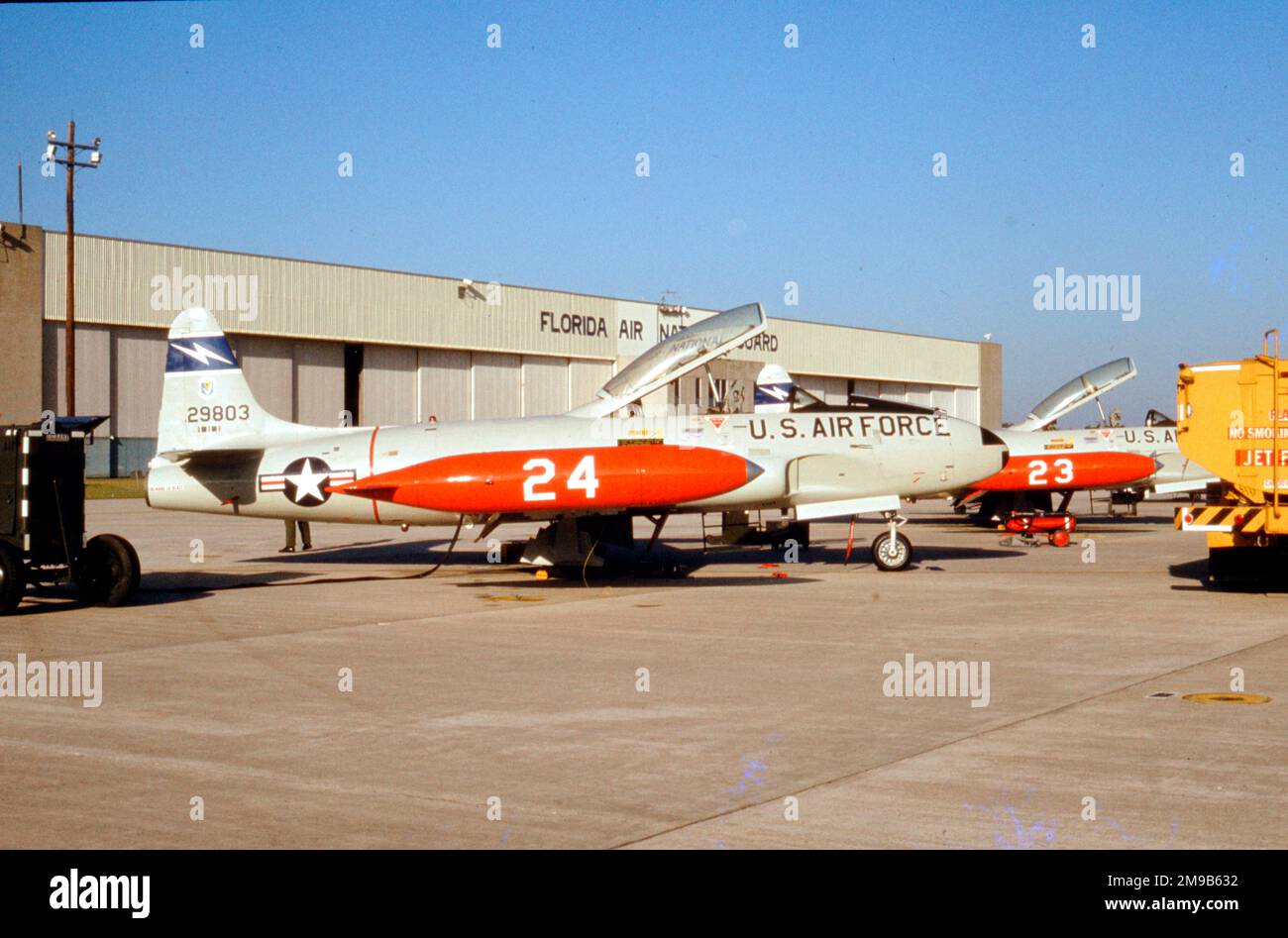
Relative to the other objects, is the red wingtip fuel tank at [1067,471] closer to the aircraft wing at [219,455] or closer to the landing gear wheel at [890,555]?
the landing gear wheel at [890,555]

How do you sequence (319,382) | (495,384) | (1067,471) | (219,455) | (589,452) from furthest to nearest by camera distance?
(495,384), (319,382), (1067,471), (219,455), (589,452)

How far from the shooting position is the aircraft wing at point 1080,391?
2817 centimetres

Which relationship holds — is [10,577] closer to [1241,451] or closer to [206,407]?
[206,407]

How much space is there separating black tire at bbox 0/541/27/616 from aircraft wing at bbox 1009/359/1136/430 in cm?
2130

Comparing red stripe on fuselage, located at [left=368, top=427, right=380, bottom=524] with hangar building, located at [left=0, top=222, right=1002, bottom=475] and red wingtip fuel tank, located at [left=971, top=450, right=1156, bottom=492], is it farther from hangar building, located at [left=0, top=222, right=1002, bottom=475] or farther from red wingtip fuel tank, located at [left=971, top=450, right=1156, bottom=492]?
hangar building, located at [left=0, top=222, right=1002, bottom=475]

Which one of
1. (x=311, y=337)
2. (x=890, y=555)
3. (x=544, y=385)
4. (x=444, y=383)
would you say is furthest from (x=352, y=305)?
(x=890, y=555)

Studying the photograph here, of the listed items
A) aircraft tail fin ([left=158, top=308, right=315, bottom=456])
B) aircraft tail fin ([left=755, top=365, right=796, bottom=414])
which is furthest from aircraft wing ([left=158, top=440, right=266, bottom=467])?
aircraft tail fin ([left=755, top=365, right=796, bottom=414])

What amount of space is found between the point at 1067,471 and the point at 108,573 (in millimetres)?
19116

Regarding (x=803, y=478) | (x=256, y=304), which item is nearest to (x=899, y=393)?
(x=256, y=304)

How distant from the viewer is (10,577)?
14.3 metres

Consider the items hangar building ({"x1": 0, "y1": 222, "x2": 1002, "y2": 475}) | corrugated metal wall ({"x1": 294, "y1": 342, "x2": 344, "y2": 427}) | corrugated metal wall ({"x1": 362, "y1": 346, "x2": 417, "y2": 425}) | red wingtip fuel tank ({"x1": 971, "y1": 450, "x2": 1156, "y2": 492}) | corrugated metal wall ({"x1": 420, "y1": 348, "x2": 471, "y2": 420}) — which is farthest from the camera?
corrugated metal wall ({"x1": 420, "y1": 348, "x2": 471, "y2": 420})

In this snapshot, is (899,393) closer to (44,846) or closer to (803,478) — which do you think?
(803,478)

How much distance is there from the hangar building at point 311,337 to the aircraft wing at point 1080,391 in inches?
540

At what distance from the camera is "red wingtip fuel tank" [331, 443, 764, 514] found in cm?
1684
